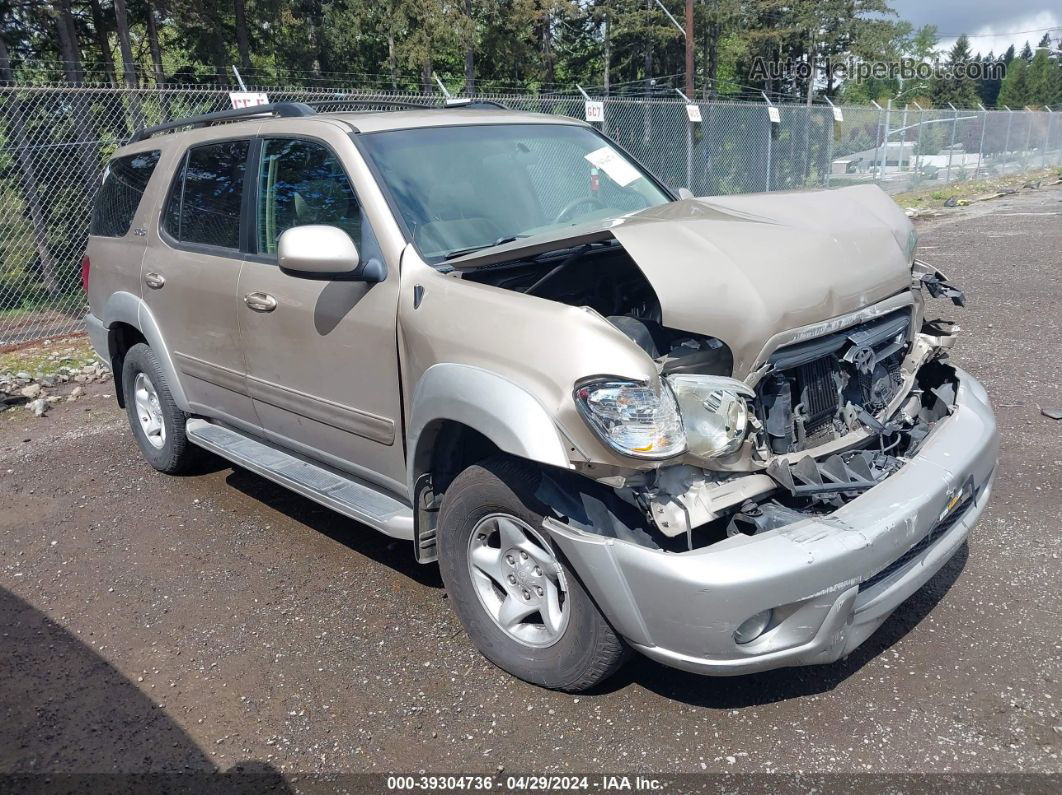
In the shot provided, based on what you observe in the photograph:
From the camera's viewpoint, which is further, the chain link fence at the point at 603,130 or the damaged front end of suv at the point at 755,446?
the chain link fence at the point at 603,130

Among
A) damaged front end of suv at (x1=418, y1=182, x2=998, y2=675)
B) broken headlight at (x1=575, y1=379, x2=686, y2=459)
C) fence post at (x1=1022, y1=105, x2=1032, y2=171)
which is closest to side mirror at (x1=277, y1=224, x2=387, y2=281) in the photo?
damaged front end of suv at (x1=418, y1=182, x2=998, y2=675)

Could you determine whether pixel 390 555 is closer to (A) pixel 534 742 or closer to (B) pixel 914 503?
(A) pixel 534 742

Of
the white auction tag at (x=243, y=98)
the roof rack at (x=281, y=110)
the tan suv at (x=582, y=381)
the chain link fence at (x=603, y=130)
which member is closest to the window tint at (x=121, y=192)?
the roof rack at (x=281, y=110)

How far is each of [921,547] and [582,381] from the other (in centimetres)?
133

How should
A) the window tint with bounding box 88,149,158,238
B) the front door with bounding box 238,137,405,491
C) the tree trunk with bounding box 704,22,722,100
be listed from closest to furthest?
the front door with bounding box 238,137,405,491 → the window tint with bounding box 88,149,158,238 → the tree trunk with bounding box 704,22,722,100

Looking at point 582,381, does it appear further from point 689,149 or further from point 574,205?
point 689,149

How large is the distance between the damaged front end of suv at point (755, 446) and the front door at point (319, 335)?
45 centimetres

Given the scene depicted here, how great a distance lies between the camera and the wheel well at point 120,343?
5285 millimetres

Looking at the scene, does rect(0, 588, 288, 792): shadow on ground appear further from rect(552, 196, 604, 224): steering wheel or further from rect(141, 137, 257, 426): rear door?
rect(552, 196, 604, 224): steering wheel

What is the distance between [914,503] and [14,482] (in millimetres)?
5200

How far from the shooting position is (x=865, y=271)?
311 cm

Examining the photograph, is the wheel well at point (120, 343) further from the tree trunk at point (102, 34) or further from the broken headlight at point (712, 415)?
the tree trunk at point (102, 34)

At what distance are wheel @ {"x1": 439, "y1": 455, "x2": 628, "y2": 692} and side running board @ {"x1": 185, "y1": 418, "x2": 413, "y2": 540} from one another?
0.32m

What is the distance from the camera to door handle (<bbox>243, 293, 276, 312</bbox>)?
12.5 ft
